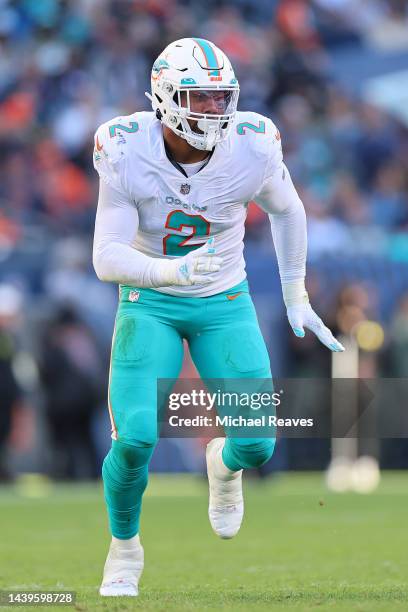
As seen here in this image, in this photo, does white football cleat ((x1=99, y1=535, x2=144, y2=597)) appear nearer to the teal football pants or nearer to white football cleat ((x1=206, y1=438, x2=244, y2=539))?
the teal football pants

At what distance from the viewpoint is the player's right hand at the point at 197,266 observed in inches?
199

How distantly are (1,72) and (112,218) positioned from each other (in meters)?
10.7

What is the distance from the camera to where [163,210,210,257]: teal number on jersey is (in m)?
5.41

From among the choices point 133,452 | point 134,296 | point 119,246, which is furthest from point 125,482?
point 119,246

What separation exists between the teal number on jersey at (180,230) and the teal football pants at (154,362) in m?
0.19

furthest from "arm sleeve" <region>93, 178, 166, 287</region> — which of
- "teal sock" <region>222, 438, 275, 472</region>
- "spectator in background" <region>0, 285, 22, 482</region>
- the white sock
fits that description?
"spectator in background" <region>0, 285, 22, 482</region>

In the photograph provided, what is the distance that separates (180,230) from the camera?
17.9 ft

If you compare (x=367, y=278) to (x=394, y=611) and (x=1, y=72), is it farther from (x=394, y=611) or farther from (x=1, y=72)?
(x=394, y=611)

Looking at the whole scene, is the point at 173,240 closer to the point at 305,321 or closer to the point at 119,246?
the point at 119,246

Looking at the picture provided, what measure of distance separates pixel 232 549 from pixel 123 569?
2.26 meters

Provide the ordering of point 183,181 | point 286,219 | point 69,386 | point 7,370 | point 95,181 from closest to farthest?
point 183,181, point 286,219, point 7,370, point 69,386, point 95,181

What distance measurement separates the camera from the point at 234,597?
5328 mm

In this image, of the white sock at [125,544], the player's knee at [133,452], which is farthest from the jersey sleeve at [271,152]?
the white sock at [125,544]

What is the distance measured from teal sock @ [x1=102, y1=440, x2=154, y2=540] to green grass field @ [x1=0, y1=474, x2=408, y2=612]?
283 mm
